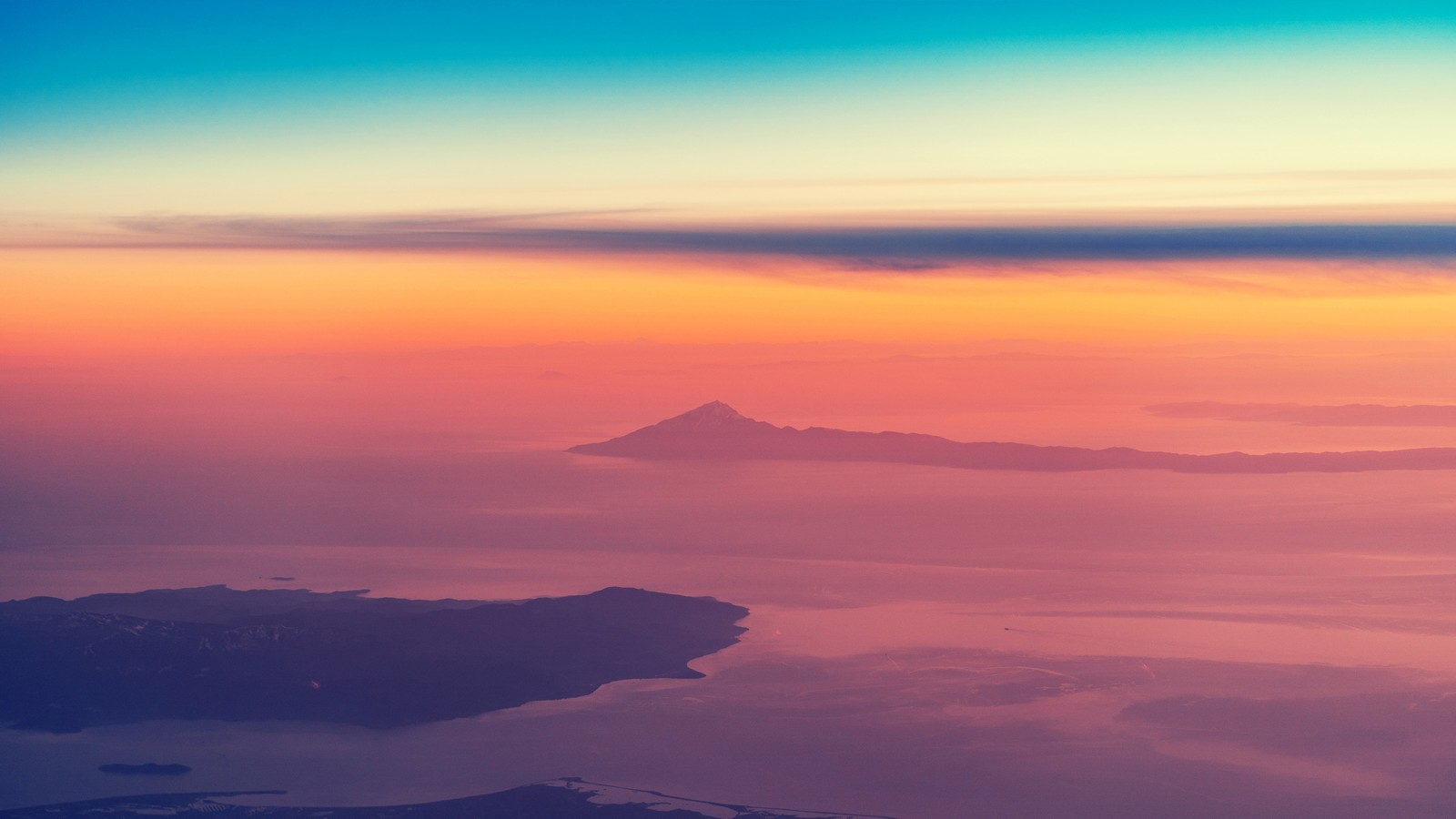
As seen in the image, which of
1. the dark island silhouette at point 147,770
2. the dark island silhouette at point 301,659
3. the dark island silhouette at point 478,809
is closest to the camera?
the dark island silhouette at point 478,809

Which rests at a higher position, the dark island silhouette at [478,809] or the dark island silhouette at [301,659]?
the dark island silhouette at [301,659]

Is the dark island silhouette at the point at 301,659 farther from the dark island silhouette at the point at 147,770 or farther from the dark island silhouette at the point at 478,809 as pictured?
the dark island silhouette at the point at 478,809

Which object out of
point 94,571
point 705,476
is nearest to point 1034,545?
point 705,476

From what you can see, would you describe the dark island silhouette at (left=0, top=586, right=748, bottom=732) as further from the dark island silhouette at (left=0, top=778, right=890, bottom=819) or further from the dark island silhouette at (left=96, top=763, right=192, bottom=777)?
the dark island silhouette at (left=0, top=778, right=890, bottom=819)

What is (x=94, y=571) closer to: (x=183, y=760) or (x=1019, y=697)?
(x=183, y=760)

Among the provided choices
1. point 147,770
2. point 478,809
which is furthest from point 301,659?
point 478,809

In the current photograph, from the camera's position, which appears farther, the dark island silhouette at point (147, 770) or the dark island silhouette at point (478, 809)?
the dark island silhouette at point (147, 770)

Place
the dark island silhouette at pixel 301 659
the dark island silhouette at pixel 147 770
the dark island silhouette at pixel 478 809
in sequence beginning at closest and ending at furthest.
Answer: the dark island silhouette at pixel 478 809 → the dark island silhouette at pixel 147 770 → the dark island silhouette at pixel 301 659
